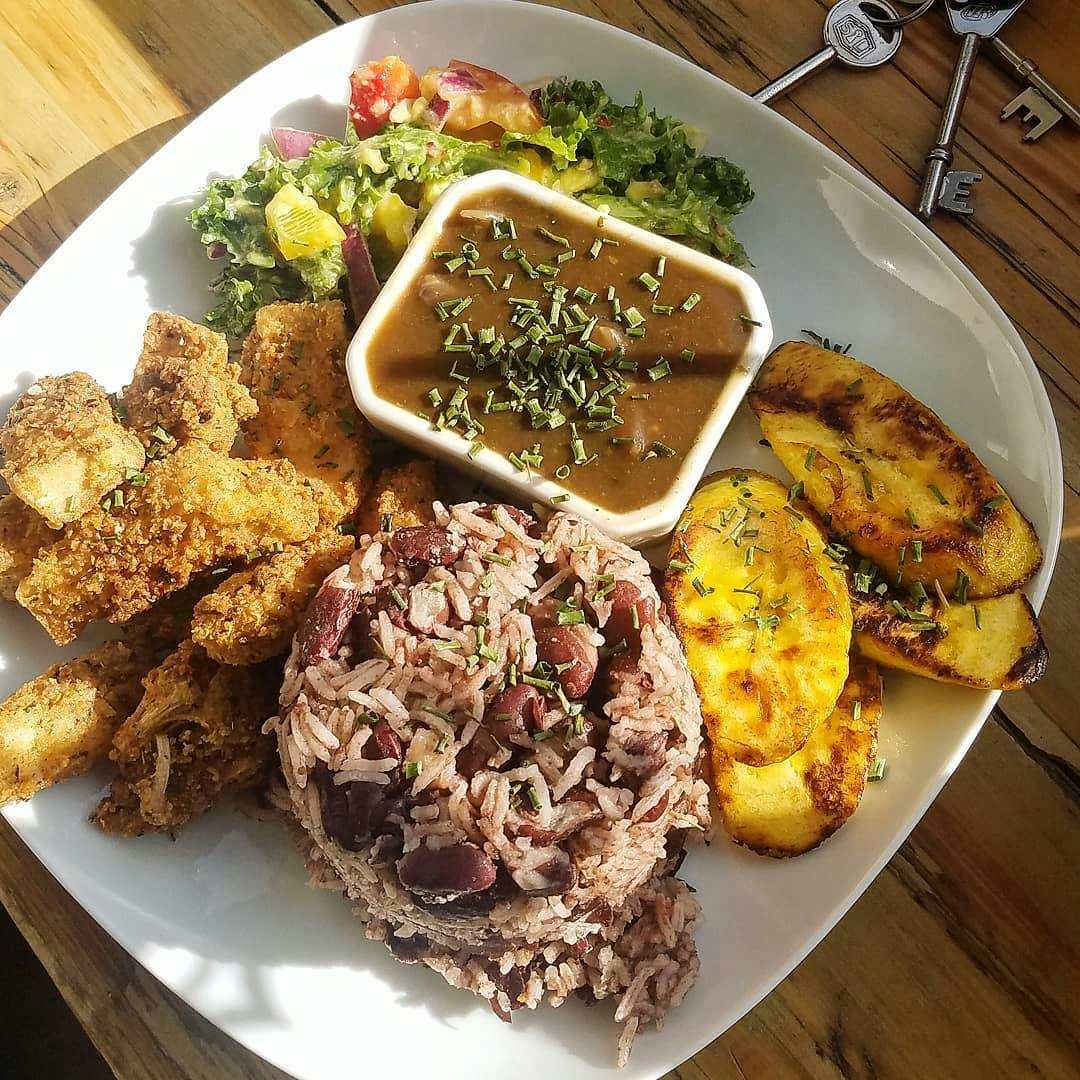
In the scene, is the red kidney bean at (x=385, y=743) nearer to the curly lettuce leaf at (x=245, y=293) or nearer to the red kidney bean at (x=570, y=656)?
the red kidney bean at (x=570, y=656)

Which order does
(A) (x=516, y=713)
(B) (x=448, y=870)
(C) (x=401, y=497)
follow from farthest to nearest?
(C) (x=401, y=497), (A) (x=516, y=713), (B) (x=448, y=870)

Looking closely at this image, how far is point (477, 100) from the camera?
293 centimetres

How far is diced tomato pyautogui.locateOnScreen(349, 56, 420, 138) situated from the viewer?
2.91 meters

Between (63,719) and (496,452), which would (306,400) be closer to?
(496,452)

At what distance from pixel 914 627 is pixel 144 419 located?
2019mm

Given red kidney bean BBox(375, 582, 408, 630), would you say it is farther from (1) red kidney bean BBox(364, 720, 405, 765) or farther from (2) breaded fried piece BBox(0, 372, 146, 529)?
(2) breaded fried piece BBox(0, 372, 146, 529)

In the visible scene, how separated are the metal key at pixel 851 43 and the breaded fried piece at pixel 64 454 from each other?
2314mm

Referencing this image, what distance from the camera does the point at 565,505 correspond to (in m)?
2.44

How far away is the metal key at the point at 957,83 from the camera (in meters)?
3.17

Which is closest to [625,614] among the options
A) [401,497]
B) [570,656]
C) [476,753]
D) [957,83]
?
[570,656]

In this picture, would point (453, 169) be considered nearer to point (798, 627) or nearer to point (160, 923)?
point (798, 627)

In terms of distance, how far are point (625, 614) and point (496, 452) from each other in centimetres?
53

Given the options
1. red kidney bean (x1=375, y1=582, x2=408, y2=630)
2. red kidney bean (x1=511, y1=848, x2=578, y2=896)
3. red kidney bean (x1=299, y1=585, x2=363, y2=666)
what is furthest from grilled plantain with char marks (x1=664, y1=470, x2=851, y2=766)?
red kidney bean (x1=299, y1=585, x2=363, y2=666)

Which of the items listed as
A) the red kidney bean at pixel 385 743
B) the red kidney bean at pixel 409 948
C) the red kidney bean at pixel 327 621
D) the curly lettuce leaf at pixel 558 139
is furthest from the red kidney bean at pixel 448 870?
the curly lettuce leaf at pixel 558 139
